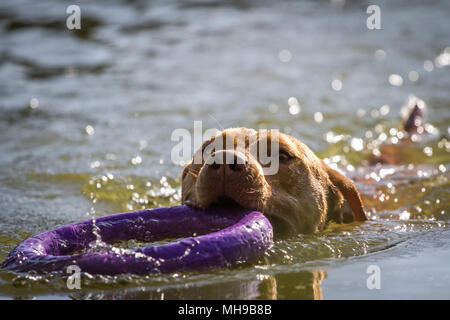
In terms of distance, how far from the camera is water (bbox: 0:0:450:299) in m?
4.23

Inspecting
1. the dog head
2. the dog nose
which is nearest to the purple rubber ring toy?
the dog head

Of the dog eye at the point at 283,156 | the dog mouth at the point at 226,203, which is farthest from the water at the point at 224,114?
the dog eye at the point at 283,156

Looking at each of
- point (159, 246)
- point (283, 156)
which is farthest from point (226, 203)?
point (159, 246)

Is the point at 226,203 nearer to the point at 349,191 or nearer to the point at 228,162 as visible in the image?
the point at 228,162

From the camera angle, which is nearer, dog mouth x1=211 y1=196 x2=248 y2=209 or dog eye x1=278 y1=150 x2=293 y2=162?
dog mouth x1=211 y1=196 x2=248 y2=209

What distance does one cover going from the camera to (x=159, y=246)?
3896 mm

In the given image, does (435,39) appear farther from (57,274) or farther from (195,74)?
(57,274)

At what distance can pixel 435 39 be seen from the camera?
13047mm

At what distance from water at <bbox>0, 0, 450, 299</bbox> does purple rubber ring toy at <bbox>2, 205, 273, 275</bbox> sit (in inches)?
4.1

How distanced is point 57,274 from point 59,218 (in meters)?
2.77

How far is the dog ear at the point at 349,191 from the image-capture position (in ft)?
18.1

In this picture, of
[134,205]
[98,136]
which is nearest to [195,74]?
[98,136]

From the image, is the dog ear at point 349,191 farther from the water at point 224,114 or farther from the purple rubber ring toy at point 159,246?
the purple rubber ring toy at point 159,246

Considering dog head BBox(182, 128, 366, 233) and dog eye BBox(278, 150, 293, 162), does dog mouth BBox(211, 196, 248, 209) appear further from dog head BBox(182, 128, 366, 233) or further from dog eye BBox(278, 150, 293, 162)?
dog eye BBox(278, 150, 293, 162)
